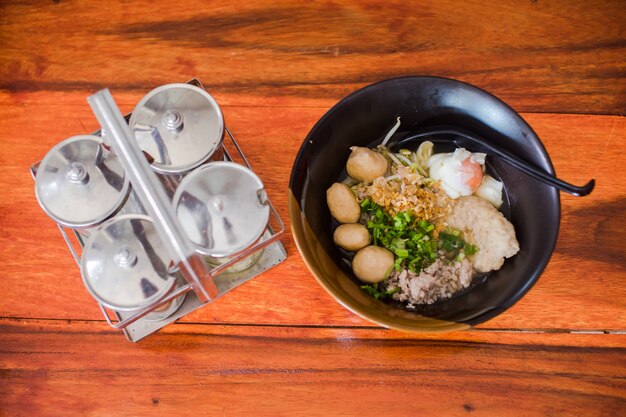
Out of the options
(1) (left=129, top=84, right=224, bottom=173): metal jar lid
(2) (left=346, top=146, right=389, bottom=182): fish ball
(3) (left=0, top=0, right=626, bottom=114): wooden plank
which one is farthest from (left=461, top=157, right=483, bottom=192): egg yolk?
(1) (left=129, top=84, right=224, bottom=173): metal jar lid

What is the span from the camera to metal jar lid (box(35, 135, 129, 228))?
0.78 meters

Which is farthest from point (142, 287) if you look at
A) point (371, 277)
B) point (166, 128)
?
point (371, 277)

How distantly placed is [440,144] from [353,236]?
0.22 metres

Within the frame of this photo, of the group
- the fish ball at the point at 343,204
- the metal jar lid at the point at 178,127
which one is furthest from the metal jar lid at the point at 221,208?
the fish ball at the point at 343,204

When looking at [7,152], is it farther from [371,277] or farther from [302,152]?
[371,277]

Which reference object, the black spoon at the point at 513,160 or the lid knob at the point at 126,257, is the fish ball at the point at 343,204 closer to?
the black spoon at the point at 513,160

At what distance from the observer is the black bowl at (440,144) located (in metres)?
0.80

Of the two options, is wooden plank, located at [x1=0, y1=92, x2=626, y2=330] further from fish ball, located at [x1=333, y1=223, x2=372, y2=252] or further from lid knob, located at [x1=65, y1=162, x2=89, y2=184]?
lid knob, located at [x1=65, y1=162, x2=89, y2=184]

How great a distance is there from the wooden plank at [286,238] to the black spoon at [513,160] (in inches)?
7.2

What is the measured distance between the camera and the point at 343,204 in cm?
87

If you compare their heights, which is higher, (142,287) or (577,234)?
(142,287)

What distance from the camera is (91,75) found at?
1.08 metres

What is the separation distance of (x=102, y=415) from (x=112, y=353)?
9cm

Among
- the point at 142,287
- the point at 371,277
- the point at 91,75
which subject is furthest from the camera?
the point at 91,75
